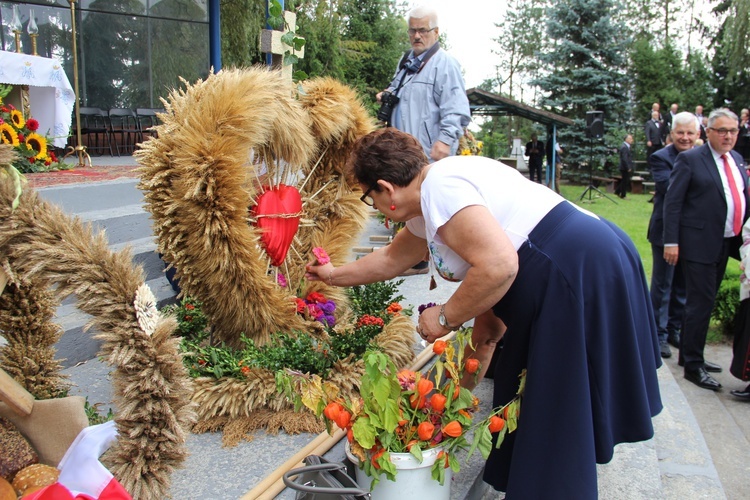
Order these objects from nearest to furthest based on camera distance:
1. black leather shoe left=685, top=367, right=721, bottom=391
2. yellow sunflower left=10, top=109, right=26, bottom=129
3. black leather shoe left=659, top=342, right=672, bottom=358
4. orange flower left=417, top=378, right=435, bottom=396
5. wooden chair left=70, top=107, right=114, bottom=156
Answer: orange flower left=417, top=378, right=435, bottom=396, black leather shoe left=685, top=367, right=721, bottom=391, black leather shoe left=659, top=342, right=672, bottom=358, yellow sunflower left=10, top=109, right=26, bottom=129, wooden chair left=70, top=107, right=114, bottom=156

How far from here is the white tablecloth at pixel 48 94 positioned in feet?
22.8

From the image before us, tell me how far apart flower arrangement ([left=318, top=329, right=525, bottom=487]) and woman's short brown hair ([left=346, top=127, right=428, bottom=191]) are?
1.94 ft

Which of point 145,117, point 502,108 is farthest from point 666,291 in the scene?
point 502,108

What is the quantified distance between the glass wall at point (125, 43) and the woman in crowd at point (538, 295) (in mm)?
10874

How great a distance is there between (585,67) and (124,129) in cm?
1519

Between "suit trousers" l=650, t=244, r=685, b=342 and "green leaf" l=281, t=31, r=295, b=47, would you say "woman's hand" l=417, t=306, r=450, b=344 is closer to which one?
"green leaf" l=281, t=31, r=295, b=47

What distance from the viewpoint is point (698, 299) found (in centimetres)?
435

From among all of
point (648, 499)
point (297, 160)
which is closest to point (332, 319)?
point (297, 160)

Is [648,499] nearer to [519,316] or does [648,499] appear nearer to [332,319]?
[519,316]

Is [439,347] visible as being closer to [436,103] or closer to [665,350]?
[436,103]

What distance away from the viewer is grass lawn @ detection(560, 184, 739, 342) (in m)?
7.46

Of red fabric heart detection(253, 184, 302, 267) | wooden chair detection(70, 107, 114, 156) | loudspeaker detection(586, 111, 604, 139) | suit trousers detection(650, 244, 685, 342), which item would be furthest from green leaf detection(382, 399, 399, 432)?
loudspeaker detection(586, 111, 604, 139)

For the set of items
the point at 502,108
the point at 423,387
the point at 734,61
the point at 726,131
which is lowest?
the point at 423,387

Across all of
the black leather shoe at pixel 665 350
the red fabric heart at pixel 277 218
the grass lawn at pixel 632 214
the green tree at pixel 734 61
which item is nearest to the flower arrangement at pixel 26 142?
the red fabric heart at pixel 277 218
